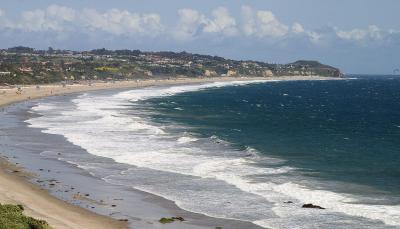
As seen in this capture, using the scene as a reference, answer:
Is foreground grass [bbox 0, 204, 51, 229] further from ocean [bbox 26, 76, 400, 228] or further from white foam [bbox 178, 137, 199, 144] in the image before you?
white foam [bbox 178, 137, 199, 144]

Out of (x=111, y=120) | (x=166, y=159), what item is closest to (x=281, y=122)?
(x=111, y=120)

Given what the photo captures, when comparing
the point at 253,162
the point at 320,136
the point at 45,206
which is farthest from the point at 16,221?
the point at 320,136

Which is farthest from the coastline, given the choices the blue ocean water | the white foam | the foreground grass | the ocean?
the white foam

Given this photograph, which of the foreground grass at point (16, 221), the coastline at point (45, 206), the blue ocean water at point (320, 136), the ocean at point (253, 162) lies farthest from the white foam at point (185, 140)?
the foreground grass at point (16, 221)

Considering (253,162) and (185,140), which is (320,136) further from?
(253,162)

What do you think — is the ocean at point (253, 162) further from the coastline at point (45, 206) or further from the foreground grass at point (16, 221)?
the foreground grass at point (16, 221)

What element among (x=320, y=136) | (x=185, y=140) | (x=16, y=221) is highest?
(x=16, y=221)

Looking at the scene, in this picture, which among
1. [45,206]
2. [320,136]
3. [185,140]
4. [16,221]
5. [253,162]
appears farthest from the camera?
[320,136]

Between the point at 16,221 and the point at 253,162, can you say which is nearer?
the point at 16,221
